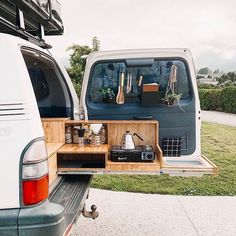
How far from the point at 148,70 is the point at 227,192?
9.16ft

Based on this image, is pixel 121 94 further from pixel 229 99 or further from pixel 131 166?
pixel 229 99

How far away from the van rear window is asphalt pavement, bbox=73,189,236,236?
4.93 ft

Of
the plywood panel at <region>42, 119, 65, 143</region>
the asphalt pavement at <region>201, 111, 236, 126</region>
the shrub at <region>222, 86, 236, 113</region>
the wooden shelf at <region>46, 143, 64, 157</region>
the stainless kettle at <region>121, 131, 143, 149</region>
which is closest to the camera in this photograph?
the wooden shelf at <region>46, 143, 64, 157</region>

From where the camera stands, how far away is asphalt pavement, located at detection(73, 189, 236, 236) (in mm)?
3721

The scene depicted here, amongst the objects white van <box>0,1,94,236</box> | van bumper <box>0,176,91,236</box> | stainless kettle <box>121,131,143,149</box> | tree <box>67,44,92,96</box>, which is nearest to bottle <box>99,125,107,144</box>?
stainless kettle <box>121,131,143,149</box>

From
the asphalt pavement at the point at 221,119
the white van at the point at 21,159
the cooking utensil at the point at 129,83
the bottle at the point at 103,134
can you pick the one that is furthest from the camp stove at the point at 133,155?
the asphalt pavement at the point at 221,119

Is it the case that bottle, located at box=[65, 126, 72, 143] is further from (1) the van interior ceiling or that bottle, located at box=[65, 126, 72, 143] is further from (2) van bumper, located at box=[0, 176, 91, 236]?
(2) van bumper, located at box=[0, 176, 91, 236]

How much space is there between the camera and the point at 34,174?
1.98m

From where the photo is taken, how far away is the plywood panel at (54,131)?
11.1 ft

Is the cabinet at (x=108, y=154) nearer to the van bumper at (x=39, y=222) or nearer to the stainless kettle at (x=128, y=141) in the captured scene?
the stainless kettle at (x=128, y=141)

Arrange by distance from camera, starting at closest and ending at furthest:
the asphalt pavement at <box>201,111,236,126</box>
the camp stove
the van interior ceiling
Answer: the camp stove, the van interior ceiling, the asphalt pavement at <box>201,111,236,126</box>

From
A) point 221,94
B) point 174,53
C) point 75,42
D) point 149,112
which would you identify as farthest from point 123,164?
point 221,94

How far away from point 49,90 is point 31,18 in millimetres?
1176

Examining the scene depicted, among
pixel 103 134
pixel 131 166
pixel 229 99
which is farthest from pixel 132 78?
pixel 229 99
